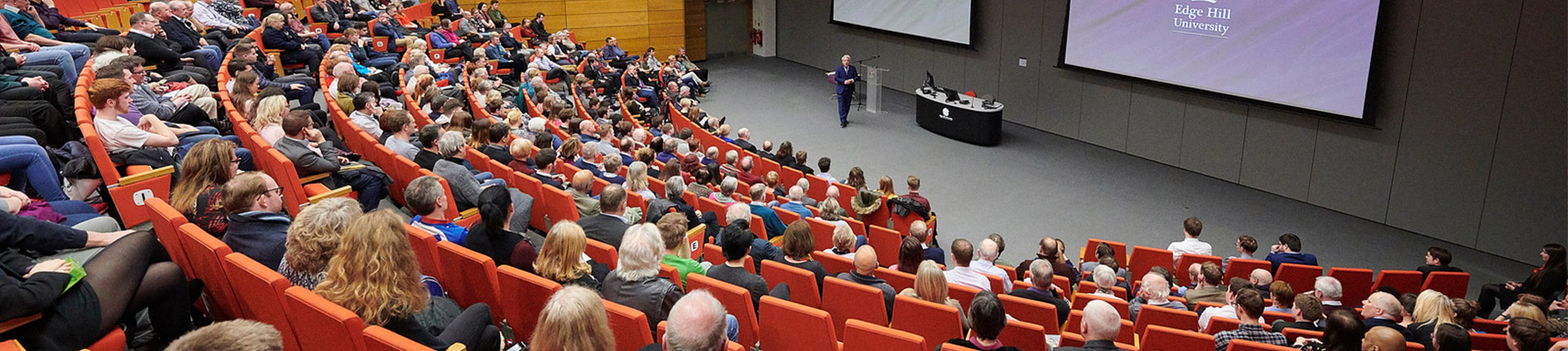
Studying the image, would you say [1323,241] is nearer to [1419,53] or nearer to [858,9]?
[1419,53]

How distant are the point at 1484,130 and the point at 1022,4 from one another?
20.0 feet

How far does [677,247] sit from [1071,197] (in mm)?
6407

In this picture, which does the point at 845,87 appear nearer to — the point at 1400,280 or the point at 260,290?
the point at 1400,280

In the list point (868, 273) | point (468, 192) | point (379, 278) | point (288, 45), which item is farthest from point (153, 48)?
point (868, 273)

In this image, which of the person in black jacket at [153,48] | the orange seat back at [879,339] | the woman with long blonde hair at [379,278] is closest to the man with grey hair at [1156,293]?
the orange seat back at [879,339]

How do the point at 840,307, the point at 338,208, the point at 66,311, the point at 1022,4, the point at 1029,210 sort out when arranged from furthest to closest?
the point at 1022,4 → the point at 1029,210 → the point at 840,307 → the point at 338,208 → the point at 66,311

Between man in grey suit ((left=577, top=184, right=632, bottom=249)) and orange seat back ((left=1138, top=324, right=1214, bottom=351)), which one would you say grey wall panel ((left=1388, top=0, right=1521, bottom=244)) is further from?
man in grey suit ((left=577, top=184, right=632, bottom=249))

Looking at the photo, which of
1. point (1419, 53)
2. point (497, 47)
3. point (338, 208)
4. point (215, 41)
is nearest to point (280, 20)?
point (215, 41)

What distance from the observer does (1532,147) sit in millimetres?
7641

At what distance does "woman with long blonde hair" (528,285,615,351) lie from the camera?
7.76ft

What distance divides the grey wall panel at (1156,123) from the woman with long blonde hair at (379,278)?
32.9ft

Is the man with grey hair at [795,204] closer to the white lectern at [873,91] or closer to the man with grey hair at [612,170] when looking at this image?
the man with grey hair at [612,170]

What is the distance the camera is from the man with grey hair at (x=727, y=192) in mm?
6691

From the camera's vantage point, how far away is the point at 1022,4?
12.8 m
